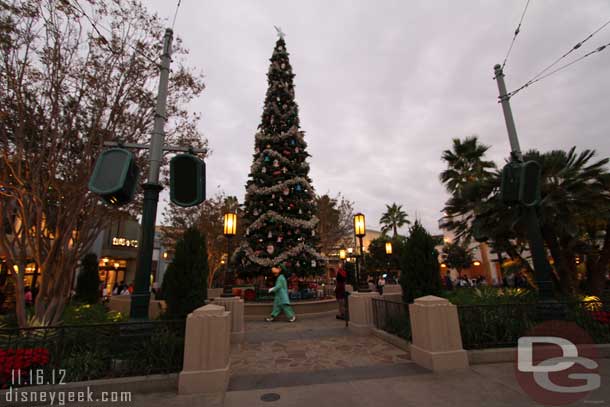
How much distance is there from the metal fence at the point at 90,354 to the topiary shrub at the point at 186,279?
1.07 meters

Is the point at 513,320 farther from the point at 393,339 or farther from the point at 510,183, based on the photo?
the point at 510,183

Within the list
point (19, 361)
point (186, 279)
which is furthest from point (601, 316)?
point (19, 361)

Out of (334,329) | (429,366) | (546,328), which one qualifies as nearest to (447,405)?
(429,366)

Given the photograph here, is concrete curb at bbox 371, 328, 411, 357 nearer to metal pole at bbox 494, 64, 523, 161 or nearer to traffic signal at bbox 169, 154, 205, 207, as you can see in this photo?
metal pole at bbox 494, 64, 523, 161

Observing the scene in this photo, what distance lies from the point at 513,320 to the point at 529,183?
2.98 metres

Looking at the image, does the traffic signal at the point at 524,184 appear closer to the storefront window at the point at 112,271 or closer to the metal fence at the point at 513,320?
the metal fence at the point at 513,320

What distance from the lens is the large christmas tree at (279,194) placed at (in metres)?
13.3

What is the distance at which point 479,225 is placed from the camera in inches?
457

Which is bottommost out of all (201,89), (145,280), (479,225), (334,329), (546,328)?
(334,329)

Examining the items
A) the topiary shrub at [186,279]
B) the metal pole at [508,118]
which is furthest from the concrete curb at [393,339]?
the metal pole at [508,118]

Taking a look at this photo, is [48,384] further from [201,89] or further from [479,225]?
[479,225]

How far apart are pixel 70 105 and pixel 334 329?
10.2 m

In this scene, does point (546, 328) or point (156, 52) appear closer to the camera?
point (546, 328)

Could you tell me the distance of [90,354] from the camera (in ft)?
14.8
